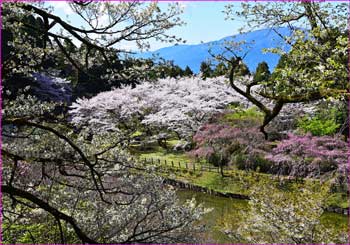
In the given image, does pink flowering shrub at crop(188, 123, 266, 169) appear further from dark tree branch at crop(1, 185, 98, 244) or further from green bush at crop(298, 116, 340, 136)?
dark tree branch at crop(1, 185, 98, 244)

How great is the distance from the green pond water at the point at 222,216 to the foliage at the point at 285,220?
54.4 inches

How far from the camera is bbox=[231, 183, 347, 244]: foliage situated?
23.2 ft

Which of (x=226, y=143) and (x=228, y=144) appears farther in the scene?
(x=226, y=143)

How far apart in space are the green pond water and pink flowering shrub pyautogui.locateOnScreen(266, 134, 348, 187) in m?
1.53

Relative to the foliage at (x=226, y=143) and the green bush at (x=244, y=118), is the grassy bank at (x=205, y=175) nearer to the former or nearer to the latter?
the foliage at (x=226, y=143)

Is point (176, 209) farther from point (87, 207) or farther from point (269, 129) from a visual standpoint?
point (269, 129)

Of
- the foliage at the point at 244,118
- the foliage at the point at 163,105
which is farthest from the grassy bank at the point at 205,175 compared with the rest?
the foliage at the point at 244,118

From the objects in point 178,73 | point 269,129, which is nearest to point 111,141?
point 269,129

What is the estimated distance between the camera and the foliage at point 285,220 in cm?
707

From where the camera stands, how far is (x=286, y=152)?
50.8ft

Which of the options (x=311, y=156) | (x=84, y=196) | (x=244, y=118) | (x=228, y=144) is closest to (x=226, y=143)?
(x=228, y=144)

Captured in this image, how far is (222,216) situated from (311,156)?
373 cm

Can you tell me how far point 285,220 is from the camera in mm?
7355

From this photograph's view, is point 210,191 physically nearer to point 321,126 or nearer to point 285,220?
point 321,126
